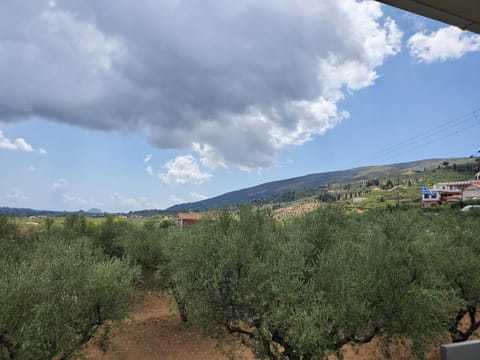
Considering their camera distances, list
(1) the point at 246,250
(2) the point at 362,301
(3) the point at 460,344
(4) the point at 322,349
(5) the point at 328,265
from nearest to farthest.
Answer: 1. (3) the point at 460,344
2. (4) the point at 322,349
3. (2) the point at 362,301
4. (5) the point at 328,265
5. (1) the point at 246,250

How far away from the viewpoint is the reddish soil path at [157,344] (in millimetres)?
10469

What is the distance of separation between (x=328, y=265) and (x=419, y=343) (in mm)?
2792

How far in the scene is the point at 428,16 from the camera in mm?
2135

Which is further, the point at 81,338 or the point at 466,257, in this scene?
the point at 466,257

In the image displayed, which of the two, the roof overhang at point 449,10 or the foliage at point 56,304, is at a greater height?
the roof overhang at point 449,10

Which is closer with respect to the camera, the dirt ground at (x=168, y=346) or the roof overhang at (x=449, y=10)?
the roof overhang at (x=449, y=10)

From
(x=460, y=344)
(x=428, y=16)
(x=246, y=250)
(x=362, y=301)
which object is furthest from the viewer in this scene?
→ (x=246, y=250)

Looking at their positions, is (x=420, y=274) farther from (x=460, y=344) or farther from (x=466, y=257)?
(x=460, y=344)

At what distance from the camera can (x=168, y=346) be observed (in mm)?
11523

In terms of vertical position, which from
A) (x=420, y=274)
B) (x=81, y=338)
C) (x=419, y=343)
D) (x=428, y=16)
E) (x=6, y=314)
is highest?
(x=428, y=16)

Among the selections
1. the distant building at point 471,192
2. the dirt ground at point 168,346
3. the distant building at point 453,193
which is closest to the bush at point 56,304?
the dirt ground at point 168,346

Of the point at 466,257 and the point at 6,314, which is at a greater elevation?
the point at 466,257

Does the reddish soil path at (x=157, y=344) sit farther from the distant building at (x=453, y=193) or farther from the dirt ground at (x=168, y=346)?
the distant building at (x=453, y=193)

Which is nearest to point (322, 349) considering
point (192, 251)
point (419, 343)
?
point (419, 343)
